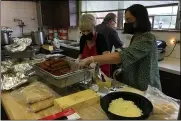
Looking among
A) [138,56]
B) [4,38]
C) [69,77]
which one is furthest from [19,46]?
[138,56]

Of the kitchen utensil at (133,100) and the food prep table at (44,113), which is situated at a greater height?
the kitchen utensil at (133,100)

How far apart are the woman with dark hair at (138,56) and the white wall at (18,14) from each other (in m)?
3.06

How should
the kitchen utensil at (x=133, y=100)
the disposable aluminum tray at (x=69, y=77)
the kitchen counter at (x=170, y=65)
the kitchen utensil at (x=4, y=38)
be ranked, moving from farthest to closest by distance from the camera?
the kitchen utensil at (x=4, y=38) → the kitchen counter at (x=170, y=65) → the disposable aluminum tray at (x=69, y=77) → the kitchen utensil at (x=133, y=100)

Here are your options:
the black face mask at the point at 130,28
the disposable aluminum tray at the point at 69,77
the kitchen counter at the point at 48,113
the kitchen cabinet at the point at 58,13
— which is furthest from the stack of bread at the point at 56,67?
the kitchen cabinet at the point at 58,13

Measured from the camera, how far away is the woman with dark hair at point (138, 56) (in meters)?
1.05

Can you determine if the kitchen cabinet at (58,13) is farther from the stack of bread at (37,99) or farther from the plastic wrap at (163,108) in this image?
the plastic wrap at (163,108)

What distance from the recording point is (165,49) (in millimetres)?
2256

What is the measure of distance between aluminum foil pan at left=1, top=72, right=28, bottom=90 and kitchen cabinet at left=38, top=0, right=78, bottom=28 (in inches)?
95.6

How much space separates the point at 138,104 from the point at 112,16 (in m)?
1.98

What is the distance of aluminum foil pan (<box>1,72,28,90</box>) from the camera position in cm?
116

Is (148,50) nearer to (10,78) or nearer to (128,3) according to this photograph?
(10,78)

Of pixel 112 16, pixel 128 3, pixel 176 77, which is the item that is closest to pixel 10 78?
pixel 176 77

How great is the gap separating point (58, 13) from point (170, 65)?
275 centimetres

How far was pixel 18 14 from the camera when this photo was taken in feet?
11.9
